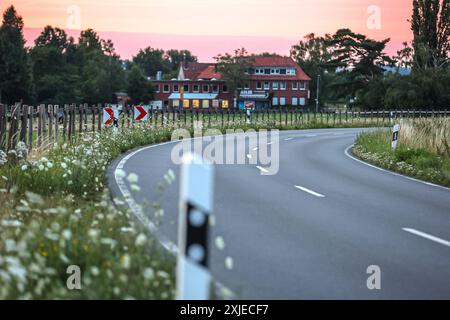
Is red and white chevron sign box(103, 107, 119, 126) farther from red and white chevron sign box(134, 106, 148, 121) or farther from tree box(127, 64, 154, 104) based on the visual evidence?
tree box(127, 64, 154, 104)

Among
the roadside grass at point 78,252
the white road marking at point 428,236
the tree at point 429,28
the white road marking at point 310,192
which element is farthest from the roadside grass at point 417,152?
the tree at point 429,28

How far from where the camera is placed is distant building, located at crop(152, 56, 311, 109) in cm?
13200

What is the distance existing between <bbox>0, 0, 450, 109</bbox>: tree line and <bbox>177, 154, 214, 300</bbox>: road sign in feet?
240

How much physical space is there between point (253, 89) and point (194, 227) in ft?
427

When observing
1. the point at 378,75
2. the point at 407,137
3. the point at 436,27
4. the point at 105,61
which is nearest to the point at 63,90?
the point at 105,61

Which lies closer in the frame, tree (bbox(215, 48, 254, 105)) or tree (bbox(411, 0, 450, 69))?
tree (bbox(411, 0, 450, 69))

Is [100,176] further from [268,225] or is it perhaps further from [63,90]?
[63,90]

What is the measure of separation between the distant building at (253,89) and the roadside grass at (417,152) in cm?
10126

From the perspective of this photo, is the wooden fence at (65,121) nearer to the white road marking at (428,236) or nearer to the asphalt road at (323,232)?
the asphalt road at (323,232)

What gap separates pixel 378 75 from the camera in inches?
4075

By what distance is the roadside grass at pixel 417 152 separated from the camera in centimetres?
1876

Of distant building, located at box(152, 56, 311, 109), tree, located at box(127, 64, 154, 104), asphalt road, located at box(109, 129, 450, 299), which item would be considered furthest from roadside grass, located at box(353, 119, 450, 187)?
distant building, located at box(152, 56, 311, 109)
